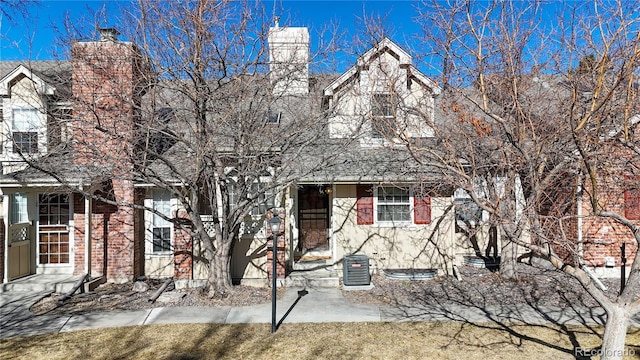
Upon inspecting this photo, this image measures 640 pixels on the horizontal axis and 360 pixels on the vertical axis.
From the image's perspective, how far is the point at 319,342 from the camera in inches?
263

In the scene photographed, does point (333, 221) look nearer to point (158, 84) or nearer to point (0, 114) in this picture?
point (158, 84)

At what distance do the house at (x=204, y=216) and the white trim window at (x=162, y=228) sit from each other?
0.03m

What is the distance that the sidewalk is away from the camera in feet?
24.9

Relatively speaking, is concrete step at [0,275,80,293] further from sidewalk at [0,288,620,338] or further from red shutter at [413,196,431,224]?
red shutter at [413,196,431,224]

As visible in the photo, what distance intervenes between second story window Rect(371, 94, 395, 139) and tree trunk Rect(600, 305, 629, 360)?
447 centimetres

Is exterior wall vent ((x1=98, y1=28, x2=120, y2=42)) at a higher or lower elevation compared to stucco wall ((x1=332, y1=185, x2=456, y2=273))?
higher

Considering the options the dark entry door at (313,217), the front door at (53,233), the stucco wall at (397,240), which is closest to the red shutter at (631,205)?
the stucco wall at (397,240)

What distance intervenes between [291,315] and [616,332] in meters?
5.35

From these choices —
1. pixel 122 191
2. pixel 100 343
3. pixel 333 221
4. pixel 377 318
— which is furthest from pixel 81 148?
pixel 377 318

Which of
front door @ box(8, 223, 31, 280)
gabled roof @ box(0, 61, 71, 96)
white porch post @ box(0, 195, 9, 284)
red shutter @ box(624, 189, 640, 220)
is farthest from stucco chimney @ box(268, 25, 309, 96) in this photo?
red shutter @ box(624, 189, 640, 220)

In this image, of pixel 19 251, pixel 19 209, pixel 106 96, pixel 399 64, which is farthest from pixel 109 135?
pixel 399 64

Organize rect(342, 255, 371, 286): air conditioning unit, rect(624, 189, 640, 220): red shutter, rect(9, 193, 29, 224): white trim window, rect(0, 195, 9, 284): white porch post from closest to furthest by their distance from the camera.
→ rect(0, 195, 9, 284): white porch post → rect(342, 255, 371, 286): air conditioning unit → rect(9, 193, 29, 224): white trim window → rect(624, 189, 640, 220): red shutter

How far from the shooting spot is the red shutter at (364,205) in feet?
37.2

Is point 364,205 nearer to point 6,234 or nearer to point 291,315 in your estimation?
point 291,315
